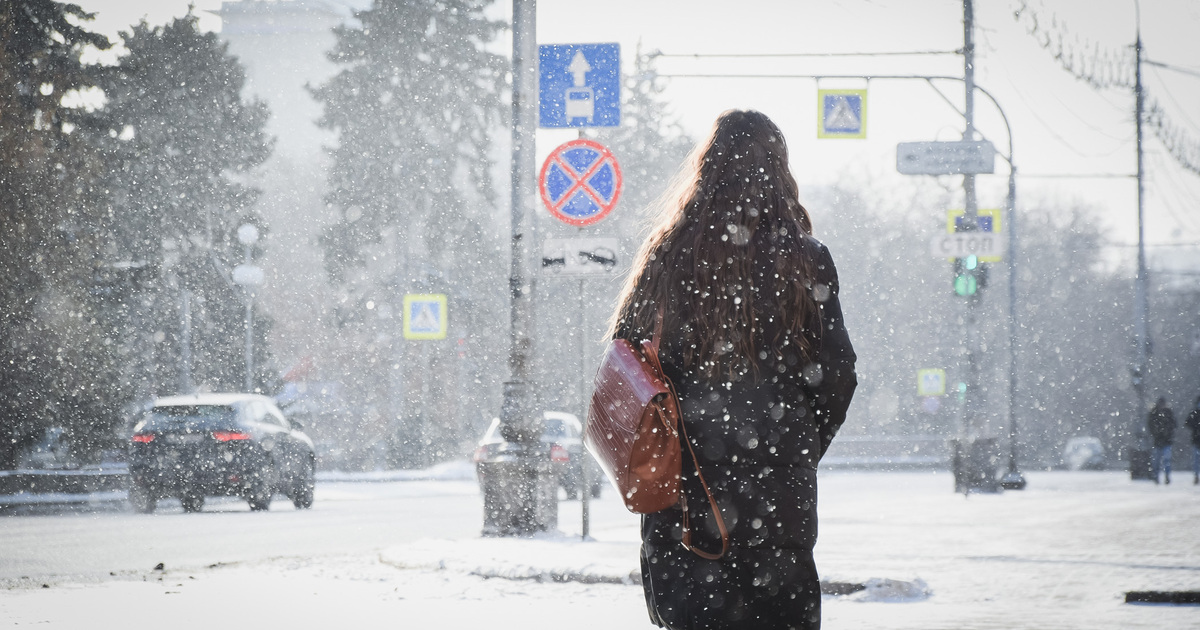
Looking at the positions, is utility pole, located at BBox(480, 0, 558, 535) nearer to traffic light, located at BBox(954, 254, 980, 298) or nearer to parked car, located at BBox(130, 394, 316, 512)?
parked car, located at BBox(130, 394, 316, 512)

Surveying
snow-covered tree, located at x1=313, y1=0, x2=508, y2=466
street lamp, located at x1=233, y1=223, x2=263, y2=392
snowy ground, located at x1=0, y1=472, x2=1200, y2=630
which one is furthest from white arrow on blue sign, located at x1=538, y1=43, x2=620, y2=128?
snow-covered tree, located at x1=313, y1=0, x2=508, y2=466

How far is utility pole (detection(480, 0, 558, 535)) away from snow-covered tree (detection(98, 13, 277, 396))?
22.9m

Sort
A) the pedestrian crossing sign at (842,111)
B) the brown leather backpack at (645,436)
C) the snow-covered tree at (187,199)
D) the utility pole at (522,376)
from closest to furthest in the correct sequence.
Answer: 1. the brown leather backpack at (645,436)
2. the utility pole at (522,376)
3. the pedestrian crossing sign at (842,111)
4. the snow-covered tree at (187,199)

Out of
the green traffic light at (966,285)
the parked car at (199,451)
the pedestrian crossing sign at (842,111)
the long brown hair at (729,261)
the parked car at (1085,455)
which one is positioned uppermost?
the pedestrian crossing sign at (842,111)

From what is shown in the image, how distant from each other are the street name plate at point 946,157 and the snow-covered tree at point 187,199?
19.7 meters

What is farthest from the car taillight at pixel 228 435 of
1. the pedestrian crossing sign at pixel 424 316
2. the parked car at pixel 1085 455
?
the parked car at pixel 1085 455

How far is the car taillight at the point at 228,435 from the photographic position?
686 inches

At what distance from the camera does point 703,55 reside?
19.8m

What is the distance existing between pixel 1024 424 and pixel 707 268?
57978 millimetres

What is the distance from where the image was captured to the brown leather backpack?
278 cm

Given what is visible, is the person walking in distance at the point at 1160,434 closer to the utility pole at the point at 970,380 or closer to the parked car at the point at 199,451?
the utility pole at the point at 970,380

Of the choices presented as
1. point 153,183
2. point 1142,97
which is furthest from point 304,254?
point 1142,97

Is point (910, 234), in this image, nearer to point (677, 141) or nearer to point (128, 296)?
point (677, 141)

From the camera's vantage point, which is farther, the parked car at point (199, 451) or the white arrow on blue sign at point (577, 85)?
the parked car at point (199, 451)
